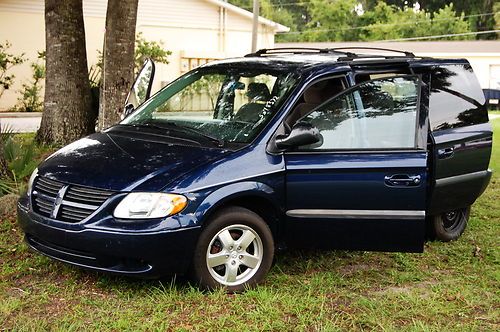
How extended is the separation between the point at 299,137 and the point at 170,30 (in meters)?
19.6

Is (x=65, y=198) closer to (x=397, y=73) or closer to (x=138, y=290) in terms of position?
(x=138, y=290)

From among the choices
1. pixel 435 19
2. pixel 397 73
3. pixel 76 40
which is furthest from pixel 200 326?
pixel 435 19

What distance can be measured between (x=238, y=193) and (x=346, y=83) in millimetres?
1497

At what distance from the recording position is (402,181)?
15.9ft

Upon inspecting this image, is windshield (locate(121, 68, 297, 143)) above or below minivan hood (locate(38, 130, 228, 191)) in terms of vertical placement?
above

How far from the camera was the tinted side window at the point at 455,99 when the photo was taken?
19.2 ft

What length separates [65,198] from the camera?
4.46m

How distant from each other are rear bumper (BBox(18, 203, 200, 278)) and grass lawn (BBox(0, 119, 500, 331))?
8.6 inches

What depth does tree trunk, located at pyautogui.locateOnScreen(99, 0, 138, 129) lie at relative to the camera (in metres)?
8.55

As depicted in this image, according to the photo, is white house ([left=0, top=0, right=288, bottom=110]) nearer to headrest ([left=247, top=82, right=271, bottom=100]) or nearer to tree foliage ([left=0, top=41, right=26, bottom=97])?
tree foliage ([left=0, top=41, right=26, bottom=97])

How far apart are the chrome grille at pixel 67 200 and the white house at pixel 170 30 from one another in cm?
1702

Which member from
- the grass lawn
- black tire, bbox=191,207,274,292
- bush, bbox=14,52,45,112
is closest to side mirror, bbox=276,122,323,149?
black tire, bbox=191,207,274,292

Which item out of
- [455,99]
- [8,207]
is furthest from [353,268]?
[8,207]

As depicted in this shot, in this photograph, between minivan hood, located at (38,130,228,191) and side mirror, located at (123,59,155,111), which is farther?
side mirror, located at (123,59,155,111)
